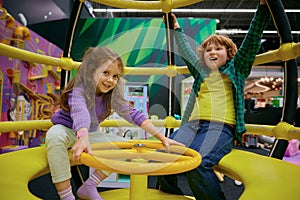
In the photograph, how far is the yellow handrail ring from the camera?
1.71 ft

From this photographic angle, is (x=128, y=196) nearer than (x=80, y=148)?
No

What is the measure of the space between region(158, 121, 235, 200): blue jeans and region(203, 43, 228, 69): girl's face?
0.70 feet

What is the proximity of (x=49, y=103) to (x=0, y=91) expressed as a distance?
0.94 meters

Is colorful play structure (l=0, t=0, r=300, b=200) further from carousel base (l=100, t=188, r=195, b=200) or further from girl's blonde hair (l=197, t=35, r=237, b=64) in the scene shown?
girl's blonde hair (l=197, t=35, r=237, b=64)

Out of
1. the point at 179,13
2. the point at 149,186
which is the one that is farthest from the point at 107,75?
the point at 179,13

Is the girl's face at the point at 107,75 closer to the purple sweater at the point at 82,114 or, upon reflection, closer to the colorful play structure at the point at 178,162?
the purple sweater at the point at 82,114

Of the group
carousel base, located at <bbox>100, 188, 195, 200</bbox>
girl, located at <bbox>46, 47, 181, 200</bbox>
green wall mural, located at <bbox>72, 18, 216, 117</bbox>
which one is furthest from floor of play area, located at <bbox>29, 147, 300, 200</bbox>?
green wall mural, located at <bbox>72, 18, 216, 117</bbox>

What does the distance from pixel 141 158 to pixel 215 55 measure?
0.45 meters

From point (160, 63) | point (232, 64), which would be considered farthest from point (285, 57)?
point (160, 63)

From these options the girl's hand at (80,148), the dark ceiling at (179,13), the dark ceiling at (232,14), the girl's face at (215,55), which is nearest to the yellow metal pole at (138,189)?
the girl's hand at (80,148)

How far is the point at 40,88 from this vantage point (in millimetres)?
3199

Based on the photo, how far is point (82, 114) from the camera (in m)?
0.70

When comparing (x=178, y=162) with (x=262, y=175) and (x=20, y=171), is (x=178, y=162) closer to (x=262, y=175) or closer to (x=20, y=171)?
(x=262, y=175)

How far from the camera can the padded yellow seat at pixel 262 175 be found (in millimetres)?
517
